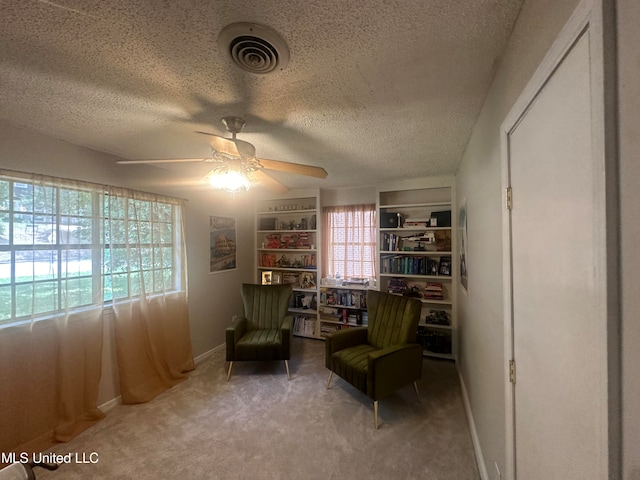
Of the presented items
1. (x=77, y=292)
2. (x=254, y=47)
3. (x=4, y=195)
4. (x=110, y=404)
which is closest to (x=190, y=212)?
(x=77, y=292)

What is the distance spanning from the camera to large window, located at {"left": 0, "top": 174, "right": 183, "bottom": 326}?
1810mm

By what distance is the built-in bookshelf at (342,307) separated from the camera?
364 centimetres

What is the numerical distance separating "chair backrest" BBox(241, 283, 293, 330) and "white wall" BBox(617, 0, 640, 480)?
119 inches

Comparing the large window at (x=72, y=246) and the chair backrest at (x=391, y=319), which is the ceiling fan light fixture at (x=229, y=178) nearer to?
the large window at (x=72, y=246)

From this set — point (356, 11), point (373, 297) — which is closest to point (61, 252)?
point (356, 11)

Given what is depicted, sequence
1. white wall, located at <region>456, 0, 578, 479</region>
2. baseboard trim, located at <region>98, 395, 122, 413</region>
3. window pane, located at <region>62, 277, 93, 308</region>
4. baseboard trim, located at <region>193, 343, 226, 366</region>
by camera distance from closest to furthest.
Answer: white wall, located at <region>456, 0, 578, 479</region>
window pane, located at <region>62, 277, 93, 308</region>
baseboard trim, located at <region>98, 395, 122, 413</region>
baseboard trim, located at <region>193, 343, 226, 366</region>

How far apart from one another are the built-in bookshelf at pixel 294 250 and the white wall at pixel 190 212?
0.22 m

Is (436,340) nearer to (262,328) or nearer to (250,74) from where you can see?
(262,328)

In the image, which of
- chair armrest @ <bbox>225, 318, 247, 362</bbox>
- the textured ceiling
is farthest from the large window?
chair armrest @ <bbox>225, 318, 247, 362</bbox>

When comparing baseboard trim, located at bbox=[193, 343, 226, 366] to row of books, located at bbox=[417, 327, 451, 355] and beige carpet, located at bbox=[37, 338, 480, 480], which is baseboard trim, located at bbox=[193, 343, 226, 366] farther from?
row of books, located at bbox=[417, 327, 451, 355]

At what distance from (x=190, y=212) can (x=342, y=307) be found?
242 centimetres

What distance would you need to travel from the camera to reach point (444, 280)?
3.35 m

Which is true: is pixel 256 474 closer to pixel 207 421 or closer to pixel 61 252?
pixel 207 421

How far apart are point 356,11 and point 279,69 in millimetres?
431
